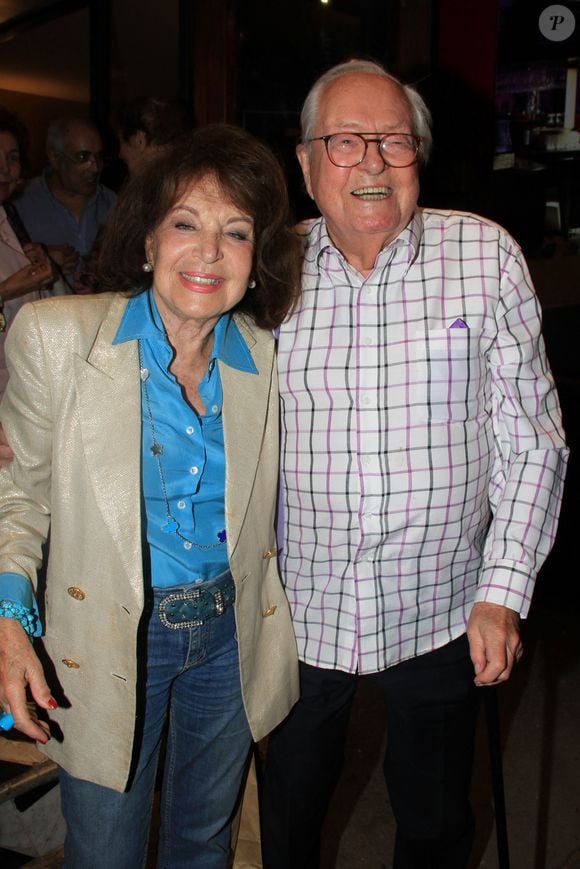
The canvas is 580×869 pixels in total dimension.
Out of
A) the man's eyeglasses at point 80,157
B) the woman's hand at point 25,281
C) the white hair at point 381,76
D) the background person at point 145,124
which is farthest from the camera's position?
the man's eyeglasses at point 80,157

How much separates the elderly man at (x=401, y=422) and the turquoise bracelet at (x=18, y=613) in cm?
56

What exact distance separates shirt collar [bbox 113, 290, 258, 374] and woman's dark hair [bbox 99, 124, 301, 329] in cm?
6

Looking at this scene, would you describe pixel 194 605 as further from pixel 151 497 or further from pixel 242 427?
pixel 242 427

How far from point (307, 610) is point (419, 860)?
2.16 feet

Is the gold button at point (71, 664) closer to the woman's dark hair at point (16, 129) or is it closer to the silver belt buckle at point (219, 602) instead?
the silver belt buckle at point (219, 602)

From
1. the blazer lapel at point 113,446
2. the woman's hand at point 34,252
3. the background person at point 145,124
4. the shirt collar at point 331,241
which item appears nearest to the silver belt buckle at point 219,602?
the blazer lapel at point 113,446

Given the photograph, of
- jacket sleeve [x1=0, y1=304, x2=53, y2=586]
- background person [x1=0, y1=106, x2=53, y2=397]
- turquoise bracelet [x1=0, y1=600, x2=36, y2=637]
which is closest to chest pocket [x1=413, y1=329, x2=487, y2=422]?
jacket sleeve [x1=0, y1=304, x2=53, y2=586]

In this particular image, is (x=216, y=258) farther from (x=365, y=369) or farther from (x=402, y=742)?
(x=402, y=742)

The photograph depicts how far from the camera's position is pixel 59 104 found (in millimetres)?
5777

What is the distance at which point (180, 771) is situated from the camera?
1.75m

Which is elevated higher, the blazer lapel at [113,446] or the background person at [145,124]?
the background person at [145,124]

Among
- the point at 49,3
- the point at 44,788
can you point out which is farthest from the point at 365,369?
the point at 49,3

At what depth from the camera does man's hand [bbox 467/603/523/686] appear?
5.41 ft

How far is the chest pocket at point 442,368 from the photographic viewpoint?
1.70 metres
